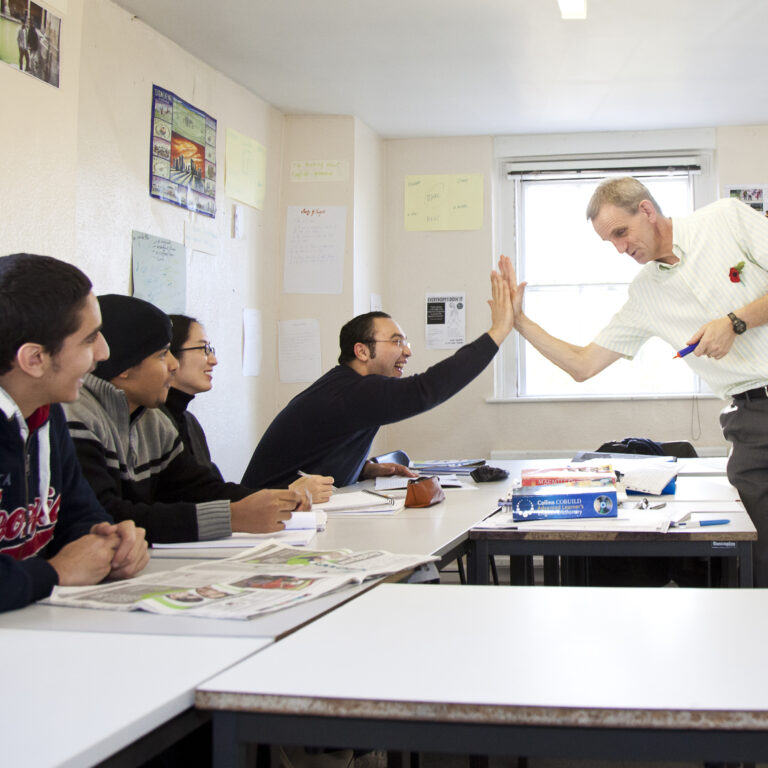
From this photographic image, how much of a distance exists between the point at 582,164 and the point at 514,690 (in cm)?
450

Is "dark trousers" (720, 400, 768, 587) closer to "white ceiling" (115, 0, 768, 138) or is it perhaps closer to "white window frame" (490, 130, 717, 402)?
"white ceiling" (115, 0, 768, 138)

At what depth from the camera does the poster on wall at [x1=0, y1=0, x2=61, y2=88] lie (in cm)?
236

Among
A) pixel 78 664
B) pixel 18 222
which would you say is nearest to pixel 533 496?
pixel 78 664

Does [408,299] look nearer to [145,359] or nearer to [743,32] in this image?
[743,32]

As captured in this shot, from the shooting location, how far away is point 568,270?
16.1 feet

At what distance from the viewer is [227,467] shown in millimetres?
3914

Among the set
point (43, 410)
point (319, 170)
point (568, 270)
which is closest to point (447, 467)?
point (319, 170)

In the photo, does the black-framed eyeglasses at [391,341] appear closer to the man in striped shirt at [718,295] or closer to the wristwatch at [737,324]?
the man in striped shirt at [718,295]

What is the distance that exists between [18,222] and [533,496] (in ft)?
5.08

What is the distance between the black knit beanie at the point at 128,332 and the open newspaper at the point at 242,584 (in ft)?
2.13

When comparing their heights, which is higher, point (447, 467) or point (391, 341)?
point (391, 341)

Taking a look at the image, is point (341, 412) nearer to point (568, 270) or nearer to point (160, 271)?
point (160, 271)

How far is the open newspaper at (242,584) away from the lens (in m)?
1.09

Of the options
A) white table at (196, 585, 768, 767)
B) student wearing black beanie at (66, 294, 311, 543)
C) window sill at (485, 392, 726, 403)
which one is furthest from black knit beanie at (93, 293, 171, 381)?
window sill at (485, 392, 726, 403)
